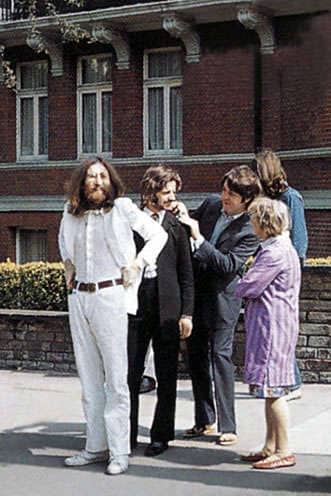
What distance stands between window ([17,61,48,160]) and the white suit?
51.2ft

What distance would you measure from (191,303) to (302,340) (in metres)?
3.57

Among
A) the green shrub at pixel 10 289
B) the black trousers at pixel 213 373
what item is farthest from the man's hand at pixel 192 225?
the green shrub at pixel 10 289

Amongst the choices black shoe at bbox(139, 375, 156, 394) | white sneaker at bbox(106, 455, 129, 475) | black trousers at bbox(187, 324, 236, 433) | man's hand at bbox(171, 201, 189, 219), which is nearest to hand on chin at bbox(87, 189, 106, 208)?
man's hand at bbox(171, 201, 189, 219)

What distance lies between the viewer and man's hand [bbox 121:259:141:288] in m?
8.50

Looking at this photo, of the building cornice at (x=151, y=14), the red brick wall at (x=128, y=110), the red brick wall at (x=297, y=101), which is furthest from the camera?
the red brick wall at (x=128, y=110)

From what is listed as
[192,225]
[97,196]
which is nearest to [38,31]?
[192,225]

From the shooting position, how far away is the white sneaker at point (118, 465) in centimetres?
840

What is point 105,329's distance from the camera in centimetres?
845

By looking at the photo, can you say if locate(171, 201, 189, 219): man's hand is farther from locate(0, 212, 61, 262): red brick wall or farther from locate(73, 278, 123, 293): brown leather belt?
locate(0, 212, 61, 262): red brick wall

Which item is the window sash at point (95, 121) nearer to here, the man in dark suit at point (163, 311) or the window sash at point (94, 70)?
the window sash at point (94, 70)

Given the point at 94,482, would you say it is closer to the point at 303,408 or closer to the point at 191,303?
the point at 191,303

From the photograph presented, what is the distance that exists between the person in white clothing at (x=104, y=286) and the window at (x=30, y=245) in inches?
593

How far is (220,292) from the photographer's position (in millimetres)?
9312

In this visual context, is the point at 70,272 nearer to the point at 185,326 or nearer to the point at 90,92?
the point at 185,326
